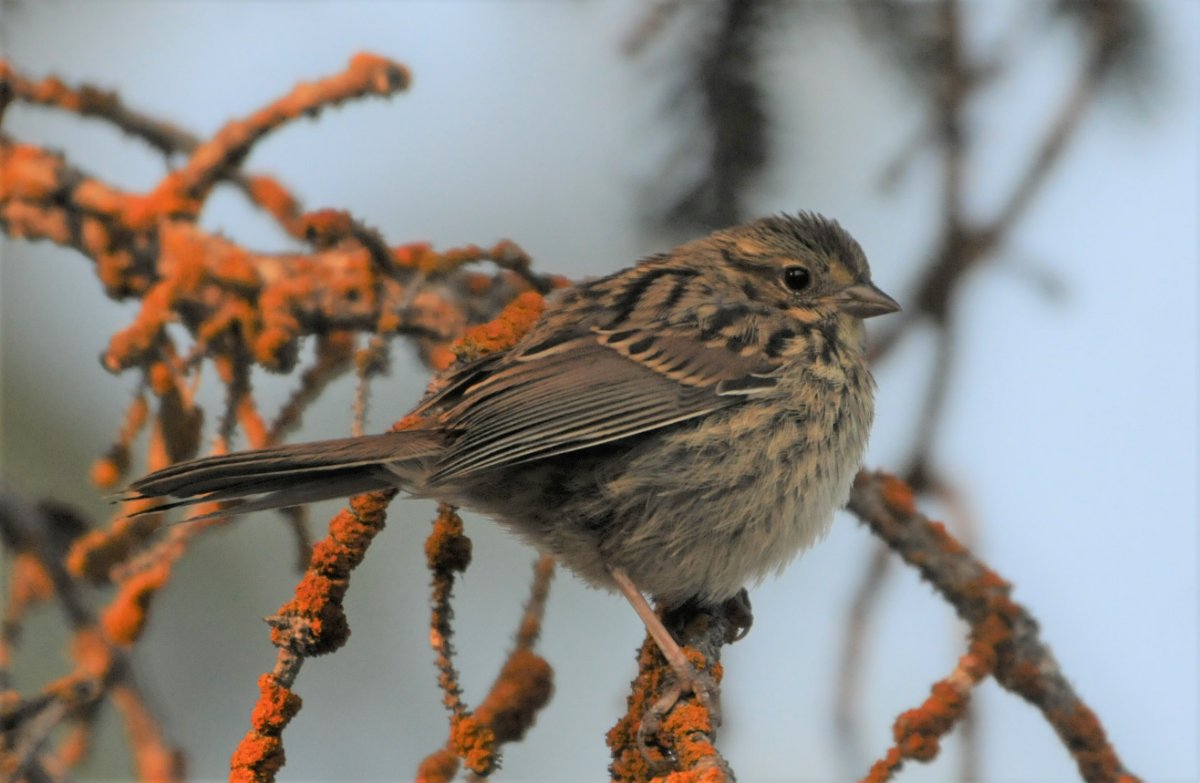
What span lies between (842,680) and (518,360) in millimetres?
1126

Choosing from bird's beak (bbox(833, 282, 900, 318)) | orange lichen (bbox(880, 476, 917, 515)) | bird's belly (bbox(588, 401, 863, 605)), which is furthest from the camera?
bird's beak (bbox(833, 282, 900, 318))

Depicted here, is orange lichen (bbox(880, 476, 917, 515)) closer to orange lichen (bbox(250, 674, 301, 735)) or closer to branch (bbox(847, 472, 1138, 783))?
branch (bbox(847, 472, 1138, 783))

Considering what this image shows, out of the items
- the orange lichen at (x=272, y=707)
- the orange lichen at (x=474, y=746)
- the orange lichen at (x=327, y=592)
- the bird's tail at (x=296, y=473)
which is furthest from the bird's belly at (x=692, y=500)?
the orange lichen at (x=272, y=707)

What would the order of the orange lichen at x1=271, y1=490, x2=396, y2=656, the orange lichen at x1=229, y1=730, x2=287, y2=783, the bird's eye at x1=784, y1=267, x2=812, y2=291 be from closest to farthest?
the orange lichen at x1=229, y1=730, x2=287, y2=783
the orange lichen at x1=271, y1=490, x2=396, y2=656
the bird's eye at x1=784, y1=267, x2=812, y2=291

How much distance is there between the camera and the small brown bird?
2920 mm

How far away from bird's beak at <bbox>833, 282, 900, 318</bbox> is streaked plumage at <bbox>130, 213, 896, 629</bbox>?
238 millimetres

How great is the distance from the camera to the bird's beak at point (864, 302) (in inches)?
138

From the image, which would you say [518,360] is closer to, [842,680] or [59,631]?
[842,680]

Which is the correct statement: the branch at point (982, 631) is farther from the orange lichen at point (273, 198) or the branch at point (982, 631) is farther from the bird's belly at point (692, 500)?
the orange lichen at point (273, 198)

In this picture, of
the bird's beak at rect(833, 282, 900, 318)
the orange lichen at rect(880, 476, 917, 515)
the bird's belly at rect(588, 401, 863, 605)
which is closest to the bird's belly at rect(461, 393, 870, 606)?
the bird's belly at rect(588, 401, 863, 605)

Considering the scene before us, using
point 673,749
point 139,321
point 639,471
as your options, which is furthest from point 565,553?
point 139,321

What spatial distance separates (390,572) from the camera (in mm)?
5301

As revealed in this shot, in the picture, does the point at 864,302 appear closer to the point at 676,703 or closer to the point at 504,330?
the point at 504,330

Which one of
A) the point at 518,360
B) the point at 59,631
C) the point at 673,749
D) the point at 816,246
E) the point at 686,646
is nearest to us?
the point at 673,749
